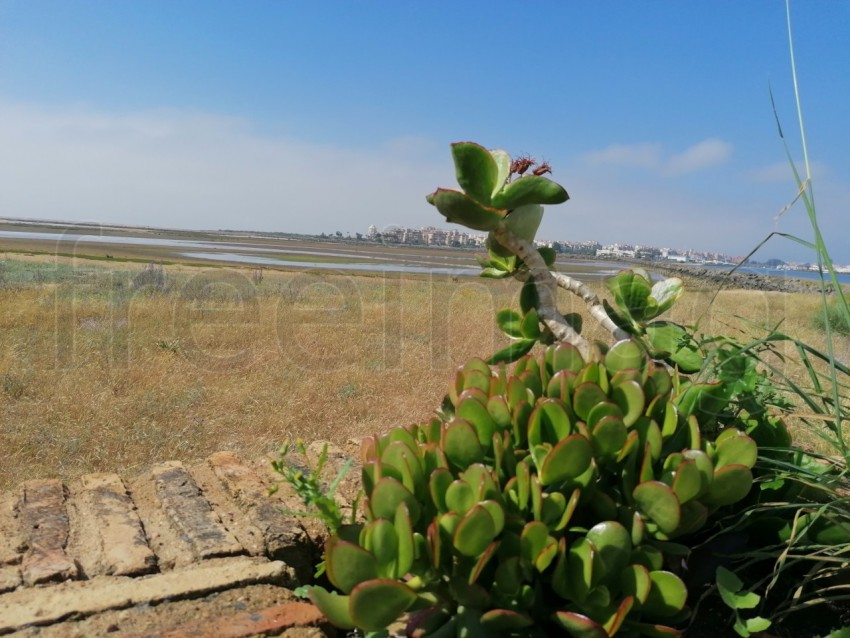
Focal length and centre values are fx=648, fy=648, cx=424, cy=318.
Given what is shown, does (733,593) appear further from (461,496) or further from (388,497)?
(388,497)

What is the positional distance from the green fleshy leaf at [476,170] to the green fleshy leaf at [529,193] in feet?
0.10

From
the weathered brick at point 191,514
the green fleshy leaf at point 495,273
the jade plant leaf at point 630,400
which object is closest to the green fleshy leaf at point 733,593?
the jade plant leaf at point 630,400

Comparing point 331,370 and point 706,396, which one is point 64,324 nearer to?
point 331,370

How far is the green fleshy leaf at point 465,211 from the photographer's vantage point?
1.39 meters

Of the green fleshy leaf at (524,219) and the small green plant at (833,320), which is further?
the small green plant at (833,320)

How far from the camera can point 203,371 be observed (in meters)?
6.36

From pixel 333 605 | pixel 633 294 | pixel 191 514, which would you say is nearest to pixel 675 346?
pixel 633 294

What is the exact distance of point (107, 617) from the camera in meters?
1.28

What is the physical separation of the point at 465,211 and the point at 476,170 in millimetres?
98

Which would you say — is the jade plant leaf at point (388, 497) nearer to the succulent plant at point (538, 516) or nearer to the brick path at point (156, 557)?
the succulent plant at point (538, 516)

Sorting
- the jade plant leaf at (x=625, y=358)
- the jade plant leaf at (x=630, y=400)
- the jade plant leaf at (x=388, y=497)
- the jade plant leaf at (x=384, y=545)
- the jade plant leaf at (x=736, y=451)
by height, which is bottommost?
the jade plant leaf at (x=384, y=545)

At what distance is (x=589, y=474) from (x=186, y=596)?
0.87 m

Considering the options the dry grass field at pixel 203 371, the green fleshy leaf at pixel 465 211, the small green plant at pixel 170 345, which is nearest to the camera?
the green fleshy leaf at pixel 465 211

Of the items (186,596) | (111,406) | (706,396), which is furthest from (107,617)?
(111,406)
